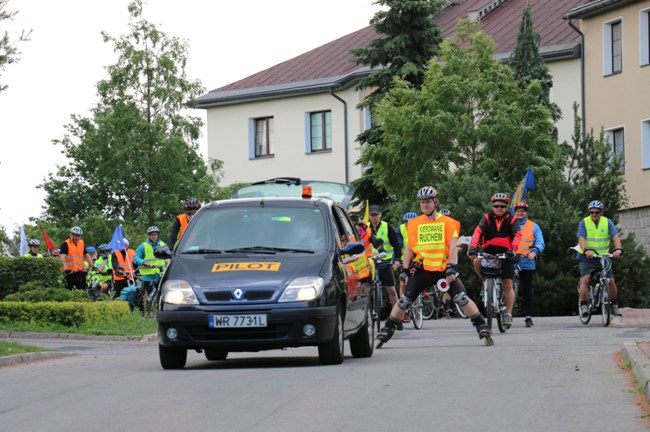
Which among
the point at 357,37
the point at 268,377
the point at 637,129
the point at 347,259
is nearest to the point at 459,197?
the point at 637,129

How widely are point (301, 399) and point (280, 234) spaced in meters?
3.98

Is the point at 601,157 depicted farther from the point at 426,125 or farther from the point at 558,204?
the point at 426,125

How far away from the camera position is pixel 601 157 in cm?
3566

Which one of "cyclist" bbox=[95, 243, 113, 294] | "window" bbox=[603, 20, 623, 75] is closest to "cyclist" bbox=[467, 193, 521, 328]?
"cyclist" bbox=[95, 243, 113, 294]

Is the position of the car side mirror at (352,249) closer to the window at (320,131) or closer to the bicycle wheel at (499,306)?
the bicycle wheel at (499,306)

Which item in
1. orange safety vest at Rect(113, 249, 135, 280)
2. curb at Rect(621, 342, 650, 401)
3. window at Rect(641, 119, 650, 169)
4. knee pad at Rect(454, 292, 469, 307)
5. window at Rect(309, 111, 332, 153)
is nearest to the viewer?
curb at Rect(621, 342, 650, 401)

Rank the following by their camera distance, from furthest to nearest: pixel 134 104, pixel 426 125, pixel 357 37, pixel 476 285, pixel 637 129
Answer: pixel 357 37
pixel 134 104
pixel 637 129
pixel 426 125
pixel 476 285

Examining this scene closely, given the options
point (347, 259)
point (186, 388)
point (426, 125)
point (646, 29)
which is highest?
point (646, 29)

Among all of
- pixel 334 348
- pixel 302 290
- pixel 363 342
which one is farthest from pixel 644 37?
pixel 302 290

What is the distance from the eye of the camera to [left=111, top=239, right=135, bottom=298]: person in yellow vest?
107 ft

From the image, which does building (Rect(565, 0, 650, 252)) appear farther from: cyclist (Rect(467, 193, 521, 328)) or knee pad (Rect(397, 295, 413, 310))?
knee pad (Rect(397, 295, 413, 310))

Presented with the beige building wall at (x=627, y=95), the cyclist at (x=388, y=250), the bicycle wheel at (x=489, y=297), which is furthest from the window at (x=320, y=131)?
the bicycle wheel at (x=489, y=297)

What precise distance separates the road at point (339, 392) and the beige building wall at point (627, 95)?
26602mm

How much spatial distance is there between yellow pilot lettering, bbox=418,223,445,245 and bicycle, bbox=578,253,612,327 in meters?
6.39
